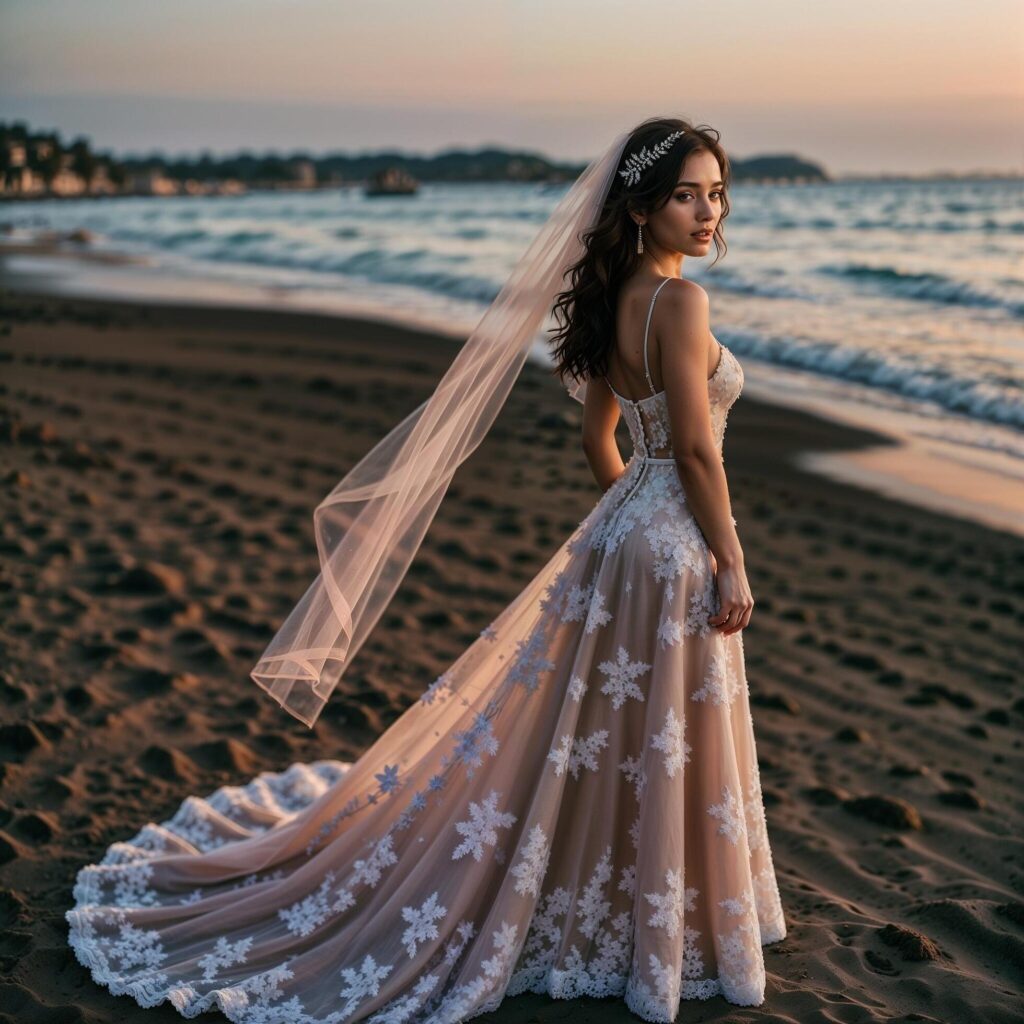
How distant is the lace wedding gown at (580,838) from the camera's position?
9.69 feet

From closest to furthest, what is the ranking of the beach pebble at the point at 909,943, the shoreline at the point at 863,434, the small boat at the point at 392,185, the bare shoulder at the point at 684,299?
the bare shoulder at the point at 684,299, the beach pebble at the point at 909,943, the shoreline at the point at 863,434, the small boat at the point at 392,185

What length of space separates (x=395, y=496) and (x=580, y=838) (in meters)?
1.16

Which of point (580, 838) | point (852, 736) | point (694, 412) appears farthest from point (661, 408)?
point (852, 736)

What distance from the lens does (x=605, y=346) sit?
3117 mm

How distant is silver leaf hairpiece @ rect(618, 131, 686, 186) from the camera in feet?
9.64

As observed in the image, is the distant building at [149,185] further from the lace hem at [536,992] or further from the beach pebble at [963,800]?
the lace hem at [536,992]

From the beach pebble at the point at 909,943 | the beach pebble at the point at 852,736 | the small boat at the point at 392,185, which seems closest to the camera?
the beach pebble at the point at 909,943

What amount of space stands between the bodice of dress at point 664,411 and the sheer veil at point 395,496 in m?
0.38

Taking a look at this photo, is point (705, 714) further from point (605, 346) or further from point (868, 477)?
point (868, 477)

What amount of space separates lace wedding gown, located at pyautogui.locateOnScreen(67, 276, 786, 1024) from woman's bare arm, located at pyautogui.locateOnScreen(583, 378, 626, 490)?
0.20m

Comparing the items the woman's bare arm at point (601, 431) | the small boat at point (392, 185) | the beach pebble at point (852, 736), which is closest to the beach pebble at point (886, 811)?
the beach pebble at point (852, 736)

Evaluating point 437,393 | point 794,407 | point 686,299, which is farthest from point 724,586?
point 794,407

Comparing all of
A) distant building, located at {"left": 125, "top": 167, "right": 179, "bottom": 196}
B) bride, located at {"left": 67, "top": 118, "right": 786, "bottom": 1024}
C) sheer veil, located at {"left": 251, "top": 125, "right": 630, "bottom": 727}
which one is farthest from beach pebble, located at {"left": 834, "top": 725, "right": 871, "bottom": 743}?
distant building, located at {"left": 125, "top": 167, "right": 179, "bottom": 196}

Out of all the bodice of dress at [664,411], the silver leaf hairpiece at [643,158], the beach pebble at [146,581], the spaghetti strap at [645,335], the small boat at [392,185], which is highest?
the small boat at [392,185]
